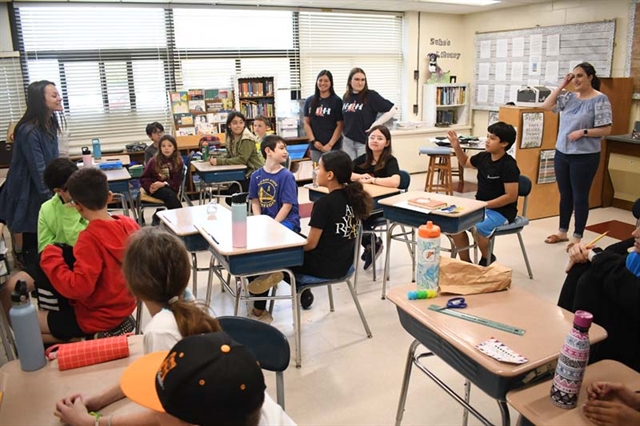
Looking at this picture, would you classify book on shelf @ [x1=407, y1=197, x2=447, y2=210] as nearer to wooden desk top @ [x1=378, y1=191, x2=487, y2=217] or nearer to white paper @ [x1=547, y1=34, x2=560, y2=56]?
wooden desk top @ [x1=378, y1=191, x2=487, y2=217]

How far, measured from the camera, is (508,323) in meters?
1.69

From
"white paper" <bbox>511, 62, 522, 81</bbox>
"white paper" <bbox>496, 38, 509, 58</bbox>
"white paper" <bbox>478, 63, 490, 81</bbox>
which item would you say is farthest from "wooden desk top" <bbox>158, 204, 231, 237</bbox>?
"white paper" <bbox>478, 63, 490, 81</bbox>

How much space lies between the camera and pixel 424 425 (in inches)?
91.0

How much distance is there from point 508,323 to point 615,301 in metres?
0.33

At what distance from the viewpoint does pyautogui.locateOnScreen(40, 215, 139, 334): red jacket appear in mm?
2018

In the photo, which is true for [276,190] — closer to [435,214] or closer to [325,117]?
[435,214]

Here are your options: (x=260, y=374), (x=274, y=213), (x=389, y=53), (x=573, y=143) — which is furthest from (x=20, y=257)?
(x=389, y=53)

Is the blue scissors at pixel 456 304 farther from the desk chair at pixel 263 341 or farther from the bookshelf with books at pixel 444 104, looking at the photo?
the bookshelf with books at pixel 444 104

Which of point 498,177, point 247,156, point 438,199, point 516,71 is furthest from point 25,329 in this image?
point 516,71

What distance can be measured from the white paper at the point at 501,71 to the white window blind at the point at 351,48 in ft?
5.11

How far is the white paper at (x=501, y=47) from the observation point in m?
7.86

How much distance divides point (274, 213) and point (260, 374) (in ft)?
8.40

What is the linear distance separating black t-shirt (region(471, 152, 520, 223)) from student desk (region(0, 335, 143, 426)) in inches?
115

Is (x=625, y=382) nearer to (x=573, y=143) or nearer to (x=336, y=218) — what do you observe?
(x=336, y=218)
